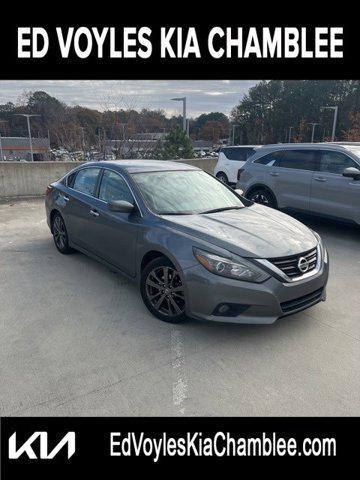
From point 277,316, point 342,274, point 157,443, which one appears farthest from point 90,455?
point 342,274

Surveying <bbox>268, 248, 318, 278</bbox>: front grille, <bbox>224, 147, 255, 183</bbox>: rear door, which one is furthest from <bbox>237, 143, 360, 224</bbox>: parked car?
<bbox>224, 147, 255, 183</bbox>: rear door

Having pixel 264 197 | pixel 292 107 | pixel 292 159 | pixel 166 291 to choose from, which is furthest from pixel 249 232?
pixel 292 107

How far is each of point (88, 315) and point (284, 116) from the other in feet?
212

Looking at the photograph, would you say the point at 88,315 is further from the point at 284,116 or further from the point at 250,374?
the point at 284,116

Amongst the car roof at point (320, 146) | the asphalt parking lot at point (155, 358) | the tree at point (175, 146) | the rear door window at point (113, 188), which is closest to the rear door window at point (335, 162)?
the car roof at point (320, 146)

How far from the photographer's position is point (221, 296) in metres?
3.08

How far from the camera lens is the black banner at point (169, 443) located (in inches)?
86.8

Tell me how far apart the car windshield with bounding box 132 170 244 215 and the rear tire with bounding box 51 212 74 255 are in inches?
72.4

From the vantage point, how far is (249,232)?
3.48m

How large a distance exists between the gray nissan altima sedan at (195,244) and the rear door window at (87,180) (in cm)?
2

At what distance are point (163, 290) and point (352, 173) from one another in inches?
166

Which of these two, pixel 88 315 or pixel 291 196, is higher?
pixel 291 196

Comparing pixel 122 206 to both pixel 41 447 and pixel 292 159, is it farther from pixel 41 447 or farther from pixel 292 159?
pixel 292 159

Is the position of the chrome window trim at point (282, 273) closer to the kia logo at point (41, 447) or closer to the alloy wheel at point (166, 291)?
the alloy wheel at point (166, 291)
